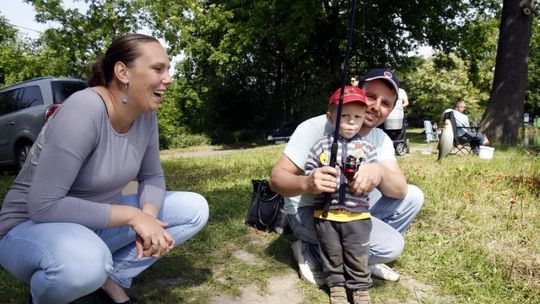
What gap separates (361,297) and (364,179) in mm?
624

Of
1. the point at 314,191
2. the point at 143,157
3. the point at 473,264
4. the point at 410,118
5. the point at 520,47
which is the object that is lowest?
the point at 410,118

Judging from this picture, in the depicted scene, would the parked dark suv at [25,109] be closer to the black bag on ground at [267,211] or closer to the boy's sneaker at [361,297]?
the black bag on ground at [267,211]

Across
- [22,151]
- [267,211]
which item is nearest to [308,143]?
[267,211]

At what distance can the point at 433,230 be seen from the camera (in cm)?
339

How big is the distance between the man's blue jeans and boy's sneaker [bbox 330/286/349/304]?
1.03 feet

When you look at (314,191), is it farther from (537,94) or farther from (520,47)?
(537,94)

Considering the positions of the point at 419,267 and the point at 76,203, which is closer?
the point at 76,203

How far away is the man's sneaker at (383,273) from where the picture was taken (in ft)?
8.54

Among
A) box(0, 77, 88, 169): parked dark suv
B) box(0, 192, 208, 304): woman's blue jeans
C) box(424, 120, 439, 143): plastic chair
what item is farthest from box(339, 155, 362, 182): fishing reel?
box(424, 120, 439, 143): plastic chair

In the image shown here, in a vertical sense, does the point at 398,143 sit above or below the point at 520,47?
below

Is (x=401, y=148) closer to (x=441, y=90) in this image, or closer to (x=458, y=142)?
(x=458, y=142)

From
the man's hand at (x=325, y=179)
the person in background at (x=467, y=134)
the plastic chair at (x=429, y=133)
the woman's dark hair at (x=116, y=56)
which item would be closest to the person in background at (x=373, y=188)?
the man's hand at (x=325, y=179)

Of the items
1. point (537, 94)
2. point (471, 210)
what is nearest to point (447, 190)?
point (471, 210)

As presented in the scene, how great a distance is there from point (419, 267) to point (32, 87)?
7.29 meters
